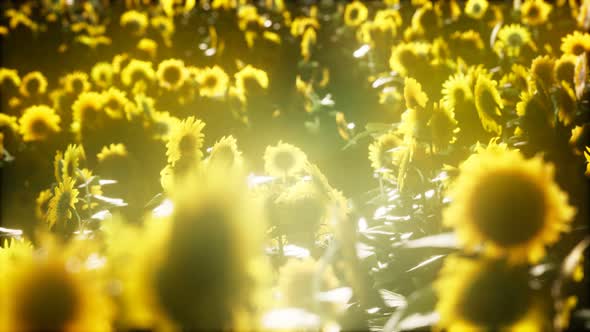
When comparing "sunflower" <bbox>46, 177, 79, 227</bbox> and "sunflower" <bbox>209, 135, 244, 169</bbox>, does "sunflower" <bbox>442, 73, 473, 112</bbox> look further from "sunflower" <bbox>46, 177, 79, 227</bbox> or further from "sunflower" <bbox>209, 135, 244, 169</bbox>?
"sunflower" <bbox>46, 177, 79, 227</bbox>

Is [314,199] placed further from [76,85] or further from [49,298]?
[76,85]

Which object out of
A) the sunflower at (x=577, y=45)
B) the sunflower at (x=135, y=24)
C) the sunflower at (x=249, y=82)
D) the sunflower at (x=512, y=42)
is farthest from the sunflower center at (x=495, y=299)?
the sunflower at (x=135, y=24)

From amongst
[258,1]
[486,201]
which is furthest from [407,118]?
[258,1]

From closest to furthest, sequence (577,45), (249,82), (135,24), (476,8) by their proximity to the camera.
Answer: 1. (577,45)
2. (249,82)
3. (476,8)
4. (135,24)

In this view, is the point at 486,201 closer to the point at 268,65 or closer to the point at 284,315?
the point at 284,315

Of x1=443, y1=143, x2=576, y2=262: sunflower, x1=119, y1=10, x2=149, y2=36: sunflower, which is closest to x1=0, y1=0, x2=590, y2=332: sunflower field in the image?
x1=443, y1=143, x2=576, y2=262: sunflower

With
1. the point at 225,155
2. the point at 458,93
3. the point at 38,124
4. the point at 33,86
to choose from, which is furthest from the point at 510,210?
the point at 33,86

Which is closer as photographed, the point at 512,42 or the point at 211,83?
the point at 512,42
